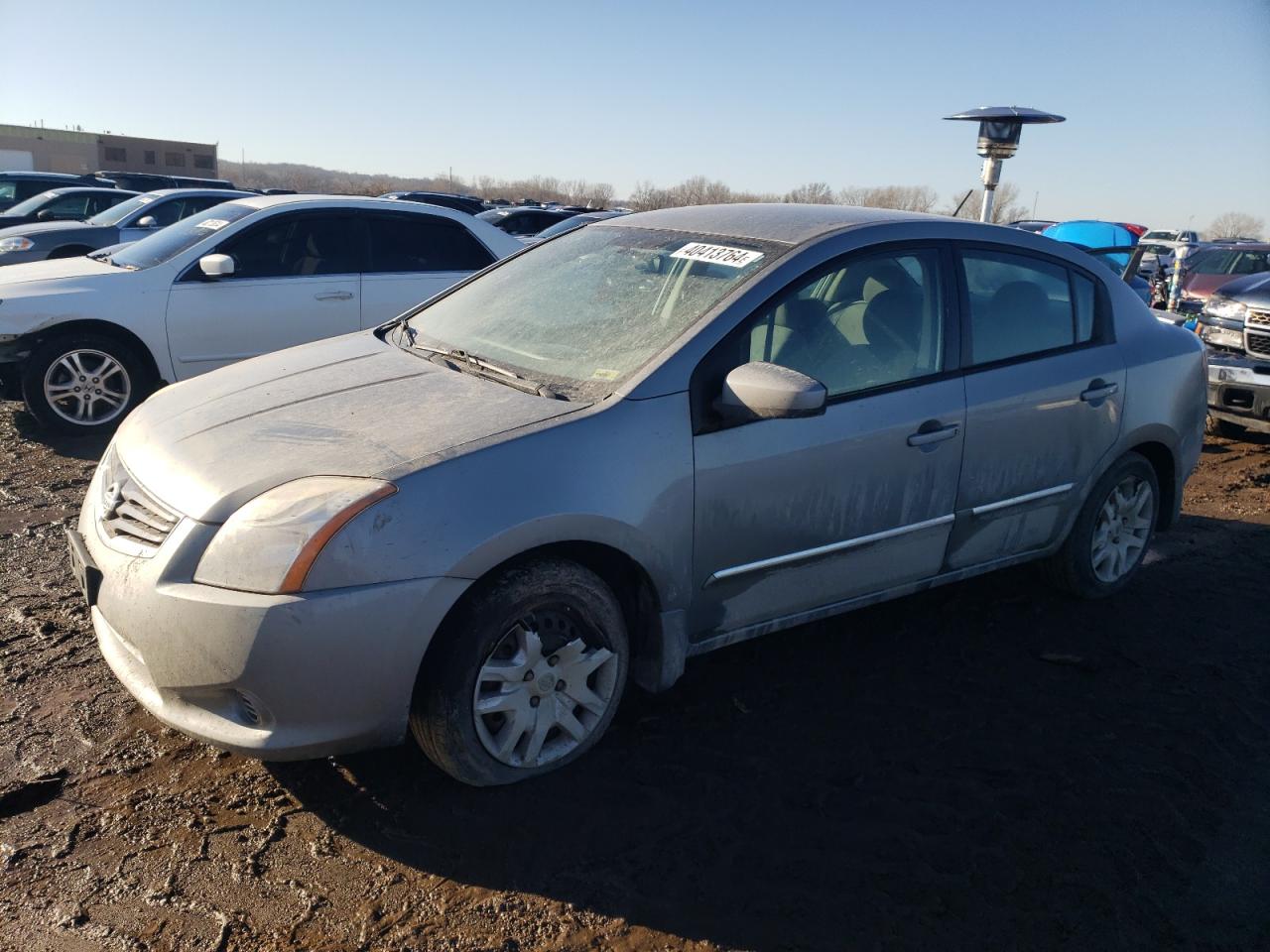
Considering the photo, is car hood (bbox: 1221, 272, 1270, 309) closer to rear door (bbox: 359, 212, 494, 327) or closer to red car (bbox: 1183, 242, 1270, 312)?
rear door (bbox: 359, 212, 494, 327)

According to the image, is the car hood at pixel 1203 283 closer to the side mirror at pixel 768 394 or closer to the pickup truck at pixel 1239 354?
the pickup truck at pixel 1239 354

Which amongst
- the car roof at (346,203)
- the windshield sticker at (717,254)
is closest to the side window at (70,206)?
the car roof at (346,203)

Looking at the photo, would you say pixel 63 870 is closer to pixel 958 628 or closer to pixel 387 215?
pixel 958 628

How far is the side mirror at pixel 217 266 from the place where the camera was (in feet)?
22.3

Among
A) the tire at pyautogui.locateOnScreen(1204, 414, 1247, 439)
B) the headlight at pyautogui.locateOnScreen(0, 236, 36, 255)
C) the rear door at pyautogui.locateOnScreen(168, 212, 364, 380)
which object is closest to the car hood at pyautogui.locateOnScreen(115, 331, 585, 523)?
the rear door at pyautogui.locateOnScreen(168, 212, 364, 380)

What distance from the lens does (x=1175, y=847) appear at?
2.90 meters

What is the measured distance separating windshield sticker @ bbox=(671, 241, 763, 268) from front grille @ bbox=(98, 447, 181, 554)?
6.43 feet

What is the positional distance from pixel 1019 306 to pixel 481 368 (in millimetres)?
2191

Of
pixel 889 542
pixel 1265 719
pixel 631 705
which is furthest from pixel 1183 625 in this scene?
pixel 631 705

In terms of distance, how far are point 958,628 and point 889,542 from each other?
2.95 feet

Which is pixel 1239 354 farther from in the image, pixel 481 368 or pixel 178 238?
pixel 178 238

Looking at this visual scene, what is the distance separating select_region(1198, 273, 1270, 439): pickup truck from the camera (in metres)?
7.62

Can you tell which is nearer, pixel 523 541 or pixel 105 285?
pixel 523 541

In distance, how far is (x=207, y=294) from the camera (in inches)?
277
